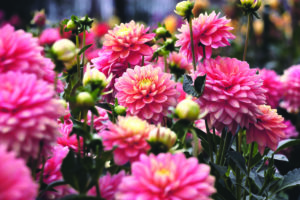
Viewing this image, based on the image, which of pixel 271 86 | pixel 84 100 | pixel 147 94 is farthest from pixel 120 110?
pixel 271 86

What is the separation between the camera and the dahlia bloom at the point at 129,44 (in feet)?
2.64

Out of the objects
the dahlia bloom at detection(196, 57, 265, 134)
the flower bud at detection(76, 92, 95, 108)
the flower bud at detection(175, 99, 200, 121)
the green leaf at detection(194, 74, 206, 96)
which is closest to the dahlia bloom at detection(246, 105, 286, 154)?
the dahlia bloom at detection(196, 57, 265, 134)

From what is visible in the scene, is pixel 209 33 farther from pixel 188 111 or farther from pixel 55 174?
pixel 55 174

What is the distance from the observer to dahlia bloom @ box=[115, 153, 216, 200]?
1.54ft

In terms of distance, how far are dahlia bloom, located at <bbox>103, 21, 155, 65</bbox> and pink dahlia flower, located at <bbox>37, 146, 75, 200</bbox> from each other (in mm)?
255

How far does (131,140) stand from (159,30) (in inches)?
21.1

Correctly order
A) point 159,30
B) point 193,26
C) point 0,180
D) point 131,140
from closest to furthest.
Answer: point 0,180 → point 131,140 → point 193,26 → point 159,30

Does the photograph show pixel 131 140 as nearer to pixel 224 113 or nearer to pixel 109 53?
pixel 224 113

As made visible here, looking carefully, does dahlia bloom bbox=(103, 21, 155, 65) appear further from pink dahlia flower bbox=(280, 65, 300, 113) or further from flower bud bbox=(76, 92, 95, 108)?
pink dahlia flower bbox=(280, 65, 300, 113)

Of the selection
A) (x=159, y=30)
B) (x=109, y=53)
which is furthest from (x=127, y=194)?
(x=159, y=30)

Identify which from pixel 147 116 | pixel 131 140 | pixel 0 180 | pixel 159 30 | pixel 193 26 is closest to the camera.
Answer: pixel 0 180

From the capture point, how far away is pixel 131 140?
1.77 feet

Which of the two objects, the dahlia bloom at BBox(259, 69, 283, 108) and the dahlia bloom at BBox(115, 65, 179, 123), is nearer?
the dahlia bloom at BBox(115, 65, 179, 123)

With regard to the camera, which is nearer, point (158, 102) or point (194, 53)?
point (158, 102)
